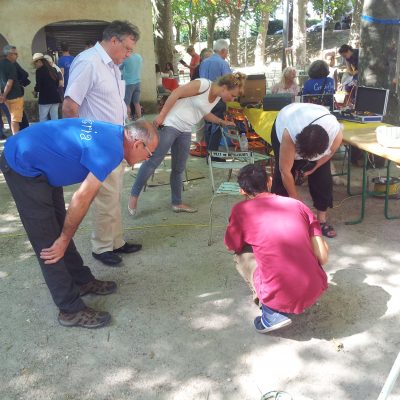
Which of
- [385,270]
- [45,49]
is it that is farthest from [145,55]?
[385,270]

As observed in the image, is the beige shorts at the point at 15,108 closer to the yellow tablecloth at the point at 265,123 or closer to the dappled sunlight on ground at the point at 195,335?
the yellow tablecloth at the point at 265,123

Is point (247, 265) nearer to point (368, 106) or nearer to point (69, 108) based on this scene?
point (69, 108)

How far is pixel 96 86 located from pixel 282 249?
5.48ft

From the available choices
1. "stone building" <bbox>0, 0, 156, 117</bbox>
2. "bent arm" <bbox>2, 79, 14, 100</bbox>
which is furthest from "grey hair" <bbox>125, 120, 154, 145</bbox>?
"stone building" <bbox>0, 0, 156, 117</bbox>

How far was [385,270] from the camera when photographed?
3.10 metres

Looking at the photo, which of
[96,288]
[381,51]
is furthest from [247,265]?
[381,51]

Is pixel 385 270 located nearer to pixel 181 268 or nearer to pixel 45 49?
pixel 181 268

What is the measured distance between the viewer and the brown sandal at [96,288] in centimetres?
289

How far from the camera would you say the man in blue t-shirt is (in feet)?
6.79

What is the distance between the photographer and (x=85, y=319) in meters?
2.56

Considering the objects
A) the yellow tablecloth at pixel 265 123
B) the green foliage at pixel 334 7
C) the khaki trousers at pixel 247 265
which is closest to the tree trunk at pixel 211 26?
the green foliage at pixel 334 7

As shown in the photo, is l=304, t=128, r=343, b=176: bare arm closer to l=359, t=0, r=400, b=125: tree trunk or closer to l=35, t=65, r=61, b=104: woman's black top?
l=359, t=0, r=400, b=125: tree trunk

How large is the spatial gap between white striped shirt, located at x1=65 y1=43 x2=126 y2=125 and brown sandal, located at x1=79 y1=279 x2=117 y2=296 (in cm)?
113

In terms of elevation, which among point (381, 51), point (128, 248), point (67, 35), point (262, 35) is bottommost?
point (128, 248)
